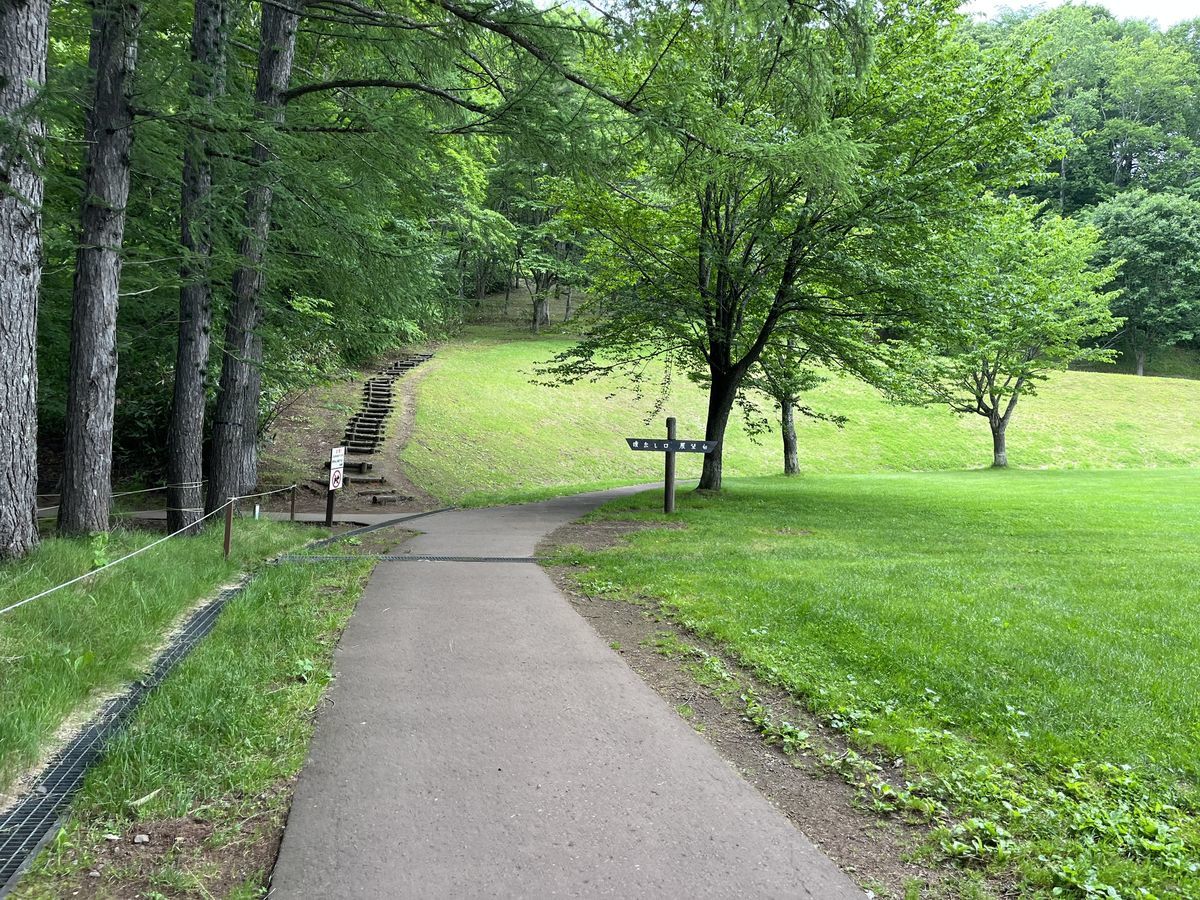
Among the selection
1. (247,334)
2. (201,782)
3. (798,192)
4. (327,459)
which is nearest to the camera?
A: (201,782)

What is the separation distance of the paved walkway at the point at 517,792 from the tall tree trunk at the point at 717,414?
35.7 ft

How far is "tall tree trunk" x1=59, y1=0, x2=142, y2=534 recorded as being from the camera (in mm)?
6375

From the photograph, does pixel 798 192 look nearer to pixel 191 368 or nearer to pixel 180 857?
pixel 191 368

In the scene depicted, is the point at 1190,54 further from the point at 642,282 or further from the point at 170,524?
the point at 170,524

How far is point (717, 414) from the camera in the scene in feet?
52.0

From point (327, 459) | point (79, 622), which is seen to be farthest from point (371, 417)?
point (79, 622)

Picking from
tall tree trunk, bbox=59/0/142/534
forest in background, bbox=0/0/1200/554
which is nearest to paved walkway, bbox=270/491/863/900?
tall tree trunk, bbox=59/0/142/534

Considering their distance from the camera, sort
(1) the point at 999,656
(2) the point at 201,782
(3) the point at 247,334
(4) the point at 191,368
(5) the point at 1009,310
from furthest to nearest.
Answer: (5) the point at 1009,310, (3) the point at 247,334, (4) the point at 191,368, (1) the point at 999,656, (2) the point at 201,782

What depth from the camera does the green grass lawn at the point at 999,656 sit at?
2.93 m

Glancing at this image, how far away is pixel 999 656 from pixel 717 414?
11136mm

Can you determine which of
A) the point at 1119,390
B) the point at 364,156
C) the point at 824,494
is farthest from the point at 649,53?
the point at 1119,390

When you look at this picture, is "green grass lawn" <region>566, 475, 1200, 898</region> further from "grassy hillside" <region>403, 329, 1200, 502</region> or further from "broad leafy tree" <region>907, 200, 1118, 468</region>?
"grassy hillside" <region>403, 329, 1200, 502</region>

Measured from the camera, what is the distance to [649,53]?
7.01 m

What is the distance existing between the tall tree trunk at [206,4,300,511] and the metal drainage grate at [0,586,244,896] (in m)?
5.68
